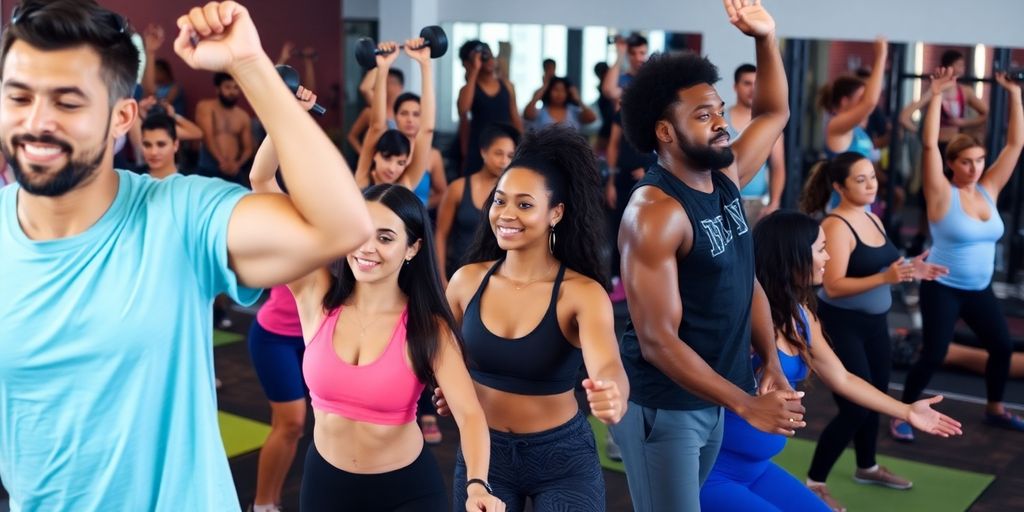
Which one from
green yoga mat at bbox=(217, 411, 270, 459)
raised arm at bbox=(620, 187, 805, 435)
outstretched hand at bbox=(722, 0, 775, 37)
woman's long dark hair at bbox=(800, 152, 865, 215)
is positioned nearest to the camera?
raised arm at bbox=(620, 187, 805, 435)

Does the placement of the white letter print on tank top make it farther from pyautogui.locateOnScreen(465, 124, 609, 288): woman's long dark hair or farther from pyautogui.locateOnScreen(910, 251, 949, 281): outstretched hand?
pyautogui.locateOnScreen(910, 251, 949, 281): outstretched hand

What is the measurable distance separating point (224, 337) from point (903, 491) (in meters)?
4.44

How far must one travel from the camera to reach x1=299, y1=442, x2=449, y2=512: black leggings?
Answer: 2.98 metres

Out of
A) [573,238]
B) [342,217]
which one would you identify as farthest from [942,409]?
[342,217]

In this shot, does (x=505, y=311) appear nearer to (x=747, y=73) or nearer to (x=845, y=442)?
(x=845, y=442)

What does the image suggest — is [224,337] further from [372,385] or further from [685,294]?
[685,294]

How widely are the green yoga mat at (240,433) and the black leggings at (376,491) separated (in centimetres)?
246

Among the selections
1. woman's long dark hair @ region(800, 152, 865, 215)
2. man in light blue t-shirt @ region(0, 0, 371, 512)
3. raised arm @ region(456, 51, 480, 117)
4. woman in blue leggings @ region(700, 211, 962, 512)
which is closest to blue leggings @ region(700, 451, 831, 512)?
woman in blue leggings @ region(700, 211, 962, 512)

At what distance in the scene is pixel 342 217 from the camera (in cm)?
159

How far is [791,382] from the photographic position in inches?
146

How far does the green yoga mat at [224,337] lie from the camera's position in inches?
299

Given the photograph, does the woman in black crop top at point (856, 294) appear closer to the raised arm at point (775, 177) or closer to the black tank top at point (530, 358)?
the black tank top at point (530, 358)

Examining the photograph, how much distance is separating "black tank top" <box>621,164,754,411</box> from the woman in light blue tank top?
2.72 m

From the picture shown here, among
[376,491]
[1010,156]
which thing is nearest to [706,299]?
[376,491]
